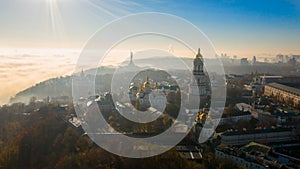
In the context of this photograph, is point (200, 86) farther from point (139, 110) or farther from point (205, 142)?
point (205, 142)

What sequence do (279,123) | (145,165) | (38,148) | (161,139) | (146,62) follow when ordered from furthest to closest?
(146,62) < (279,123) < (161,139) < (38,148) < (145,165)

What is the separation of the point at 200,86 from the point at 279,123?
3.12 meters

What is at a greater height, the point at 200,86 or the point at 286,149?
the point at 200,86

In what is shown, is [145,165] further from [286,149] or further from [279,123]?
[279,123]

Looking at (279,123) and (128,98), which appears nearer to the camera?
(279,123)

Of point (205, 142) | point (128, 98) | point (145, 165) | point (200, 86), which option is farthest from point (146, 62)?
point (145, 165)

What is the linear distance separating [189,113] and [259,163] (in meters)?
5.18

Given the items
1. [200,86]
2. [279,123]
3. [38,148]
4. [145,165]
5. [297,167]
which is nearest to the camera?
[145,165]

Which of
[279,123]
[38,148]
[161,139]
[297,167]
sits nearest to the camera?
[297,167]

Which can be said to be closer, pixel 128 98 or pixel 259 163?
pixel 259 163

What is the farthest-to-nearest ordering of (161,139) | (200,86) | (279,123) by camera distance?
(200,86) → (279,123) → (161,139)

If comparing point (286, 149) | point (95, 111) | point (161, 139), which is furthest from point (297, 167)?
point (95, 111)

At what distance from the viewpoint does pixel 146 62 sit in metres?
37.8

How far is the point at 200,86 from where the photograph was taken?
13516mm
